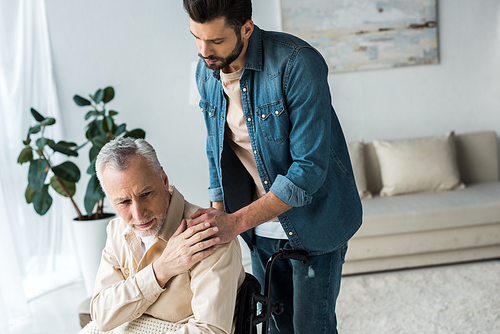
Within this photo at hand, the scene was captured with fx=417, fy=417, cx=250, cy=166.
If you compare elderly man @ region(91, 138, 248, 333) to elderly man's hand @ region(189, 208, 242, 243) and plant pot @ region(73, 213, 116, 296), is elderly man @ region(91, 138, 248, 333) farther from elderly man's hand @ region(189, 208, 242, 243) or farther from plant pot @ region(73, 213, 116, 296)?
plant pot @ region(73, 213, 116, 296)

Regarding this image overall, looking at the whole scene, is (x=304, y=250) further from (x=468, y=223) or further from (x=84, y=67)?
(x=84, y=67)

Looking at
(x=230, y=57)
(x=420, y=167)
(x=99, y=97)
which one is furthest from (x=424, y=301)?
(x=99, y=97)

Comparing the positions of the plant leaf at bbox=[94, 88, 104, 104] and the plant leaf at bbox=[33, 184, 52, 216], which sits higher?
the plant leaf at bbox=[94, 88, 104, 104]

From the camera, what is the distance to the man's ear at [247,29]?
1130mm

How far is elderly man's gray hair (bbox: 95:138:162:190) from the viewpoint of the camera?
3.99 ft

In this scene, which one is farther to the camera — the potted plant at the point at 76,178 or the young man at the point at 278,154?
the potted plant at the point at 76,178

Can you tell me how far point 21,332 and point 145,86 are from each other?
203 cm

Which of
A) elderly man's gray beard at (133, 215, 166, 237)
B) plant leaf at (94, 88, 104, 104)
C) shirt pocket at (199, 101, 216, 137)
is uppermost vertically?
plant leaf at (94, 88, 104, 104)

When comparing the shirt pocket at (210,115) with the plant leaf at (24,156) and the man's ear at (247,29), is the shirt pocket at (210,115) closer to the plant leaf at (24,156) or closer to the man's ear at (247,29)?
the man's ear at (247,29)

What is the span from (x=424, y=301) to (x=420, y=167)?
1161 mm

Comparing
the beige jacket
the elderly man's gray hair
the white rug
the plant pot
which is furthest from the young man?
the plant pot

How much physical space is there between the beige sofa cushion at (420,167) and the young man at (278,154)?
2111 millimetres

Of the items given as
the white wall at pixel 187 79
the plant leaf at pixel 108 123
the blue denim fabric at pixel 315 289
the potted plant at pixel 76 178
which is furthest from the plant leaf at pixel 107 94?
the blue denim fabric at pixel 315 289

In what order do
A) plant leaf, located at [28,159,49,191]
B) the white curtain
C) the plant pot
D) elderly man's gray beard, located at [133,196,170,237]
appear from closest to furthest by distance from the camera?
elderly man's gray beard, located at [133,196,170,237] → plant leaf, located at [28,159,49,191] → the plant pot → the white curtain
